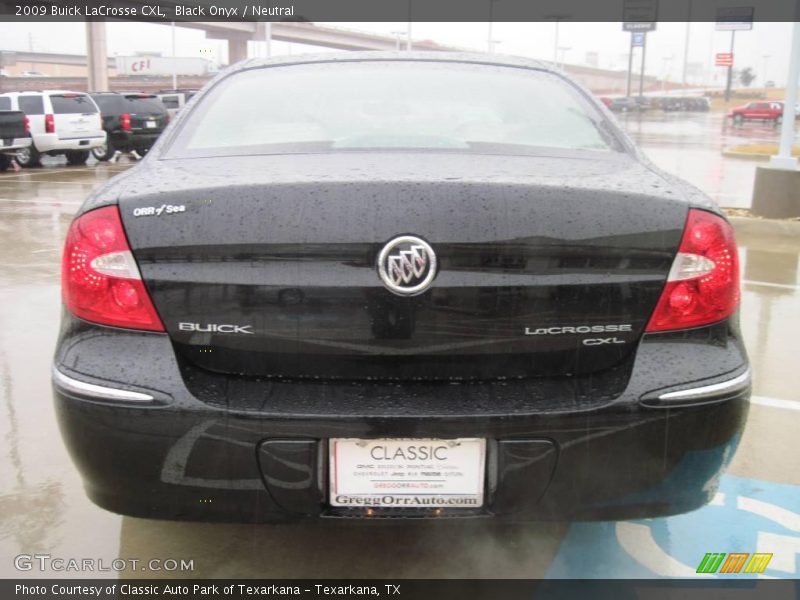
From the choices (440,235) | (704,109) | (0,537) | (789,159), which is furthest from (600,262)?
(704,109)

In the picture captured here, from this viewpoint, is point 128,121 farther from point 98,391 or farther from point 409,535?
point 98,391

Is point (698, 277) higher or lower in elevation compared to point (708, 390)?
higher

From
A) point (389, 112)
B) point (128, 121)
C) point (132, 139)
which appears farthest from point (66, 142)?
point (389, 112)

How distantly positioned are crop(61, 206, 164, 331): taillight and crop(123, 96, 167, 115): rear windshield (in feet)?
60.8

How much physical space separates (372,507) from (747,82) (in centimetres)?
12533

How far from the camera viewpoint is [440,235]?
1.85m

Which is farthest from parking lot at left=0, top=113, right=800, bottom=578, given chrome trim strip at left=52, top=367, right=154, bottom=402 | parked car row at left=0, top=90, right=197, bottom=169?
parked car row at left=0, top=90, right=197, bottom=169

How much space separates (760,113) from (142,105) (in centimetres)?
3875

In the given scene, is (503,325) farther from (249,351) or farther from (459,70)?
(459,70)

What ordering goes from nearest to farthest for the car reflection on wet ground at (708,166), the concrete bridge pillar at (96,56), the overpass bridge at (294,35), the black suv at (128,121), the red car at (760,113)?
1. the car reflection on wet ground at (708,166)
2. the black suv at (128,121)
3. the red car at (760,113)
4. the concrete bridge pillar at (96,56)
5. the overpass bridge at (294,35)

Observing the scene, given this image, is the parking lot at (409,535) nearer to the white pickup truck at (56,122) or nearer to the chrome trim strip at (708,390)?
the chrome trim strip at (708,390)

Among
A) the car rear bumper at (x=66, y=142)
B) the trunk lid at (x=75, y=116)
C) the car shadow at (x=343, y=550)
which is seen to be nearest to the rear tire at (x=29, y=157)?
the car rear bumper at (x=66, y=142)

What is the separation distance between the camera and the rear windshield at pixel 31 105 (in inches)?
672

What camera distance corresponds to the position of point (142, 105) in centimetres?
1948
